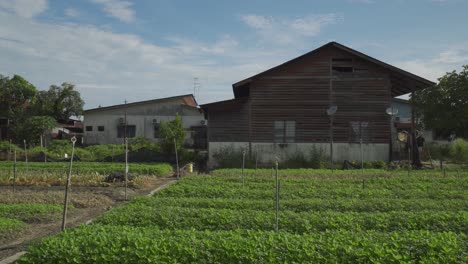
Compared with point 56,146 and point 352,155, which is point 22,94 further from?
point 352,155

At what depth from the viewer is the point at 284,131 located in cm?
2417

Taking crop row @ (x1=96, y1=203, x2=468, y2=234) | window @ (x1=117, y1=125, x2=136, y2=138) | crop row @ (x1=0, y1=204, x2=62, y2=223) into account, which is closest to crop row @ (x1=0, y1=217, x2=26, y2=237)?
crop row @ (x1=0, y1=204, x2=62, y2=223)

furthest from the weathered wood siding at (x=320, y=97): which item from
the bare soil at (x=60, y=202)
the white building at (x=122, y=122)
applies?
the white building at (x=122, y=122)

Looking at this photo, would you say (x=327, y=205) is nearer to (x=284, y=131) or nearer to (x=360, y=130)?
(x=284, y=131)

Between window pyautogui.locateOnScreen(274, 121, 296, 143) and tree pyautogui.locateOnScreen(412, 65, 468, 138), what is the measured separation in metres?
16.3

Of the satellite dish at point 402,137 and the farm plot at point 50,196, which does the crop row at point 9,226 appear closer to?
the farm plot at point 50,196

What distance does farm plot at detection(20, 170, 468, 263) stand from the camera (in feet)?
17.2

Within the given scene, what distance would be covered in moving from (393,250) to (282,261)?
154 cm

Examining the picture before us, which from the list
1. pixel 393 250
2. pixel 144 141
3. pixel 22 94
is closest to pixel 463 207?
pixel 393 250

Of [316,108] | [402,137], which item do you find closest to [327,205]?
[402,137]

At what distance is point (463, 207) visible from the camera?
9617mm

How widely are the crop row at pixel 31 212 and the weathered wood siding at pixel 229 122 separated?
582 inches

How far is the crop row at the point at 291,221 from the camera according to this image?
7.44 meters

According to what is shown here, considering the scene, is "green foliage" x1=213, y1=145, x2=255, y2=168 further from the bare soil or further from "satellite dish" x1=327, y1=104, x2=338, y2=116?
the bare soil
